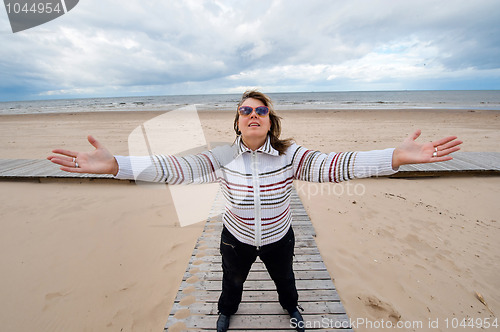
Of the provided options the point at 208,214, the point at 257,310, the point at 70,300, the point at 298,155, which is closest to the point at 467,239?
the point at 257,310

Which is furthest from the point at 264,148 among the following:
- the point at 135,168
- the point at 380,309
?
the point at 380,309

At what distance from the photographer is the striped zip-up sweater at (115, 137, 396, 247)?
167cm

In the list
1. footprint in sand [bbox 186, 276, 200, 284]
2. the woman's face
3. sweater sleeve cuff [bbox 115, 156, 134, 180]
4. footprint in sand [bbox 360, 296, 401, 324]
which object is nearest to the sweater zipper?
the woman's face

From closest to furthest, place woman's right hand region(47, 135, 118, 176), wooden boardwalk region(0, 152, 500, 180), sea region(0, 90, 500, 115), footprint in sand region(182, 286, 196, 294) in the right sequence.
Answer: woman's right hand region(47, 135, 118, 176)
footprint in sand region(182, 286, 196, 294)
wooden boardwalk region(0, 152, 500, 180)
sea region(0, 90, 500, 115)

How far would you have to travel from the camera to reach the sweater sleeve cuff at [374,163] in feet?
5.34

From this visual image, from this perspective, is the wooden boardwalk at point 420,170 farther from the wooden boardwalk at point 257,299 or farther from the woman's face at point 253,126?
the woman's face at point 253,126

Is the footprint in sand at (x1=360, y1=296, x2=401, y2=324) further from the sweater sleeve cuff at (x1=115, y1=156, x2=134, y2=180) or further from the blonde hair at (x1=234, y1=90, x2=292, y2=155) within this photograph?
the sweater sleeve cuff at (x1=115, y1=156, x2=134, y2=180)

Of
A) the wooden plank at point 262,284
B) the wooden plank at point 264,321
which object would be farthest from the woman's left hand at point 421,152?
the wooden plank at point 262,284

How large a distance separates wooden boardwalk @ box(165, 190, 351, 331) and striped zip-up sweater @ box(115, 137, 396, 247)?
1.39 m

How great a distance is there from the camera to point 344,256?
4.05 meters

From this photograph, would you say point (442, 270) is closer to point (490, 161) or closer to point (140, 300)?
point (140, 300)

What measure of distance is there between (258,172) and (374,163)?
827 mm

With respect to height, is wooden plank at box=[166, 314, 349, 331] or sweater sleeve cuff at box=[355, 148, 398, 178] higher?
sweater sleeve cuff at box=[355, 148, 398, 178]

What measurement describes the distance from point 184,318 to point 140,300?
1005 mm
